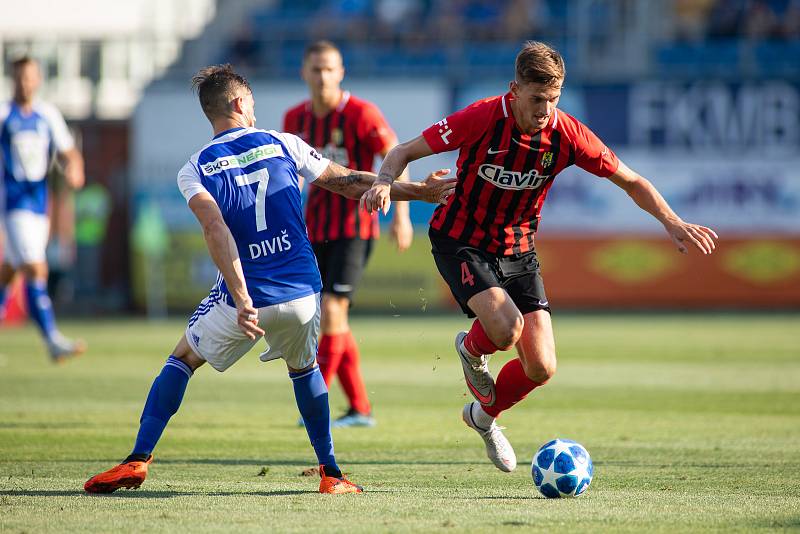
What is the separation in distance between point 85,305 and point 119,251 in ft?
6.02

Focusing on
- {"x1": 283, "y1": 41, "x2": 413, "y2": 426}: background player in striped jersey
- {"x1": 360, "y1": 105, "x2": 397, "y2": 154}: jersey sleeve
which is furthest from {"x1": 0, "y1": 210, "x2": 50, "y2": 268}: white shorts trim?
{"x1": 360, "y1": 105, "x2": 397, "y2": 154}: jersey sleeve

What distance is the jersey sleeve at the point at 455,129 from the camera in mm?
6121

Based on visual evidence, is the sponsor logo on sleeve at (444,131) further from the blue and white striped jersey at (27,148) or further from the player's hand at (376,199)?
the blue and white striped jersey at (27,148)

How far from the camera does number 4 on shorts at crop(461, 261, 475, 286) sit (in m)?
6.42

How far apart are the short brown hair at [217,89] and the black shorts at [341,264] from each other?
9.32 ft

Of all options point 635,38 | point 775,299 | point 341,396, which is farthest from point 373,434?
point 635,38

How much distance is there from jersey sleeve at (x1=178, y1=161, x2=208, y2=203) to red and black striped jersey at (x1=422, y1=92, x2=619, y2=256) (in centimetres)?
127

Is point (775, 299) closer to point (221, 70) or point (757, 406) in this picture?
point (757, 406)

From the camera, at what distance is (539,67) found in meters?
5.93

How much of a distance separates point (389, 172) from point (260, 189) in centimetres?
71

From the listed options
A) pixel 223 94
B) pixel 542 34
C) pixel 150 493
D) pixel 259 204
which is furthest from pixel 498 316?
pixel 542 34

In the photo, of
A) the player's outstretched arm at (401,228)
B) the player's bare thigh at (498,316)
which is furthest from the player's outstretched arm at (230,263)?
the player's outstretched arm at (401,228)

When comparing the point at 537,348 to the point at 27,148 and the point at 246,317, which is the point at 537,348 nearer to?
the point at 246,317

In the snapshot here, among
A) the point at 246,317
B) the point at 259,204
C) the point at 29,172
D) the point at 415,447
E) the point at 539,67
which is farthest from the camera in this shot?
the point at 29,172
